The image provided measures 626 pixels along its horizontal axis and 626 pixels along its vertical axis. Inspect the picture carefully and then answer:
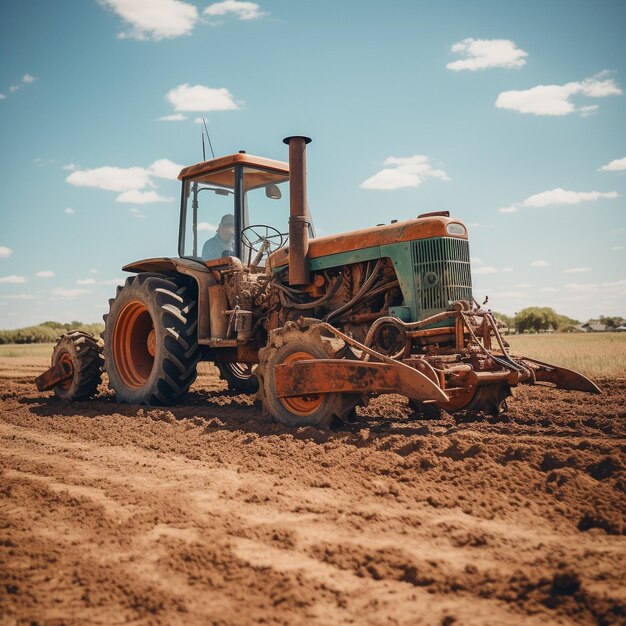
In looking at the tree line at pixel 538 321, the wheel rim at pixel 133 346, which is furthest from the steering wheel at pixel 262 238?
the tree line at pixel 538 321

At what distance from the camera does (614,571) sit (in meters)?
2.82

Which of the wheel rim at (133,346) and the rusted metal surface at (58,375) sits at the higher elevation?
the wheel rim at (133,346)

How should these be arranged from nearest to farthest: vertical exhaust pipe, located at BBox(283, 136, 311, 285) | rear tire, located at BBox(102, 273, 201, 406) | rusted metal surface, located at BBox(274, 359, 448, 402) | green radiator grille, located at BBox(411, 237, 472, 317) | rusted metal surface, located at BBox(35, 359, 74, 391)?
rusted metal surface, located at BBox(274, 359, 448, 402) < green radiator grille, located at BBox(411, 237, 472, 317) < vertical exhaust pipe, located at BBox(283, 136, 311, 285) < rear tire, located at BBox(102, 273, 201, 406) < rusted metal surface, located at BBox(35, 359, 74, 391)

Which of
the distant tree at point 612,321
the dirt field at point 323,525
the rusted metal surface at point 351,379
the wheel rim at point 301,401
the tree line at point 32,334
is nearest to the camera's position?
the dirt field at point 323,525

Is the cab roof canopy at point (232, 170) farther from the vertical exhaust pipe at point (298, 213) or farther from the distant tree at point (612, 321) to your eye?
the distant tree at point (612, 321)

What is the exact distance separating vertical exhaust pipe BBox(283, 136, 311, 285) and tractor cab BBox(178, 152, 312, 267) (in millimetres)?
1029

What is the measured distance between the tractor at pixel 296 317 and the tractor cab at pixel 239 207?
0.02 m

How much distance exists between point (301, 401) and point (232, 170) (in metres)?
3.36

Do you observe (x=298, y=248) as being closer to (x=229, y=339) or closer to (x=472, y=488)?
(x=229, y=339)

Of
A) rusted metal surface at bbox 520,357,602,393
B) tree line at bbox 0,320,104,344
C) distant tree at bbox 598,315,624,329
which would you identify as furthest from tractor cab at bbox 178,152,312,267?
distant tree at bbox 598,315,624,329

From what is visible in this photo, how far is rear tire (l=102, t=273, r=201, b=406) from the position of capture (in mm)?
7668

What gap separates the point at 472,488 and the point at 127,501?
208 centimetres

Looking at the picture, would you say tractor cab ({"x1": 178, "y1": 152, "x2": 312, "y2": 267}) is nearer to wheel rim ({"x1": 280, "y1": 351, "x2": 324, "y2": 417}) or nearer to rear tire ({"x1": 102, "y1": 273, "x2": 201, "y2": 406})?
rear tire ({"x1": 102, "y1": 273, "x2": 201, "y2": 406})

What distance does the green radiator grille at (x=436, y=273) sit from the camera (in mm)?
6164
